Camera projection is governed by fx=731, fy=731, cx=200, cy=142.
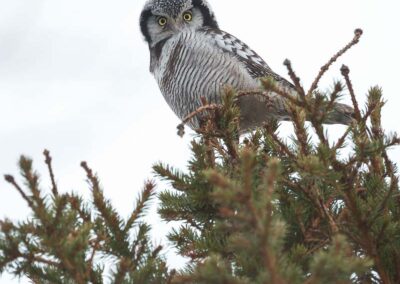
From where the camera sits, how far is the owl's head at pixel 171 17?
591 centimetres

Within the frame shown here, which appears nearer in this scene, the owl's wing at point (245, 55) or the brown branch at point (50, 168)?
the brown branch at point (50, 168)

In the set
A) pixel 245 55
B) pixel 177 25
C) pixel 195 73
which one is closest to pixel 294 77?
pixel 195 73

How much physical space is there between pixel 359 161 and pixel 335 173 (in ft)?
0.57

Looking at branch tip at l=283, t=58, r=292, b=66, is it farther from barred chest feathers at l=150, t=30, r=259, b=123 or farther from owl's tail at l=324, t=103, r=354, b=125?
barred chest feathers at l=150, t=30, r=259, b=123

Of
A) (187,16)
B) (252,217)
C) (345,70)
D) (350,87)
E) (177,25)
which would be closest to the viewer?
(252,217)

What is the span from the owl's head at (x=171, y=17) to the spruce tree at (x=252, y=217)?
283 centimetres

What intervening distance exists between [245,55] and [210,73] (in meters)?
0.37

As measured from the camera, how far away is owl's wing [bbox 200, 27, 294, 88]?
530cm

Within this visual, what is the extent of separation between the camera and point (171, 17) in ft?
19.4

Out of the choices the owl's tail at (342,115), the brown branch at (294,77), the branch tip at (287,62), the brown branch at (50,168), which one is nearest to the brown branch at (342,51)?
the brown branch at (294,77)

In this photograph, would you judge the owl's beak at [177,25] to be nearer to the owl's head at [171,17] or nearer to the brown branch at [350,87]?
the owl's head at [171,17]

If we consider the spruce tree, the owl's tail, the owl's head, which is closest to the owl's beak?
the owl's head

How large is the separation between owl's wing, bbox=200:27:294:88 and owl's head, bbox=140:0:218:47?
0.40 meters

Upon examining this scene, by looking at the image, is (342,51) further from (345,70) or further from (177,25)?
(177,25)
